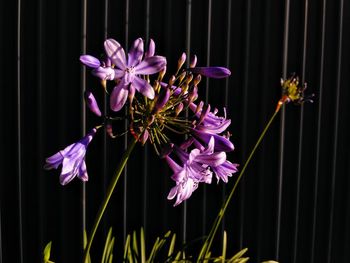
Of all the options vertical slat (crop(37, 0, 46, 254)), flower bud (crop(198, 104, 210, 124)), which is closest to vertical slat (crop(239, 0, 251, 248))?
vertical slat (crop(37, 0, 46, 254))

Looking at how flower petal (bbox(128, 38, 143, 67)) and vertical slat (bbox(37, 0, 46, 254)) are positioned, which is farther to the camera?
vertical slat (bbox(37, 0, 46, 254))

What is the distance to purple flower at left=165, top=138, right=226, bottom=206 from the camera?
132 centimetres

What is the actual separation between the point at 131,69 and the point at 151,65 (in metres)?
0.05

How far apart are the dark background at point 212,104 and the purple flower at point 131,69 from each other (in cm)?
128

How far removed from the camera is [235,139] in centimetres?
280

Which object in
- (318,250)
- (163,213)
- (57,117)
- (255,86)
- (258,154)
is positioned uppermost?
(255,86)

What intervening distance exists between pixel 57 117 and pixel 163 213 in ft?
2.49

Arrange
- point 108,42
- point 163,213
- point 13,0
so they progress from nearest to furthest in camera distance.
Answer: point 108,42 → point 13,0 → point 163,213

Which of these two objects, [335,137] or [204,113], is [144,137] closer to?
[204,113]

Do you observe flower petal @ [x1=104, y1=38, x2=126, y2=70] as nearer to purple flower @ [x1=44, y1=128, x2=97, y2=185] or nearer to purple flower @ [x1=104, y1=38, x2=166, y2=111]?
purple flower @ [x1=104, y1=38, x2=166, y2=111]

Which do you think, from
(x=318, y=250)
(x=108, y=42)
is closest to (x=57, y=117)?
(x=108, y=42)

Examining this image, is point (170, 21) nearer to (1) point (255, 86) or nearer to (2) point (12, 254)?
(1) point (255, 86)

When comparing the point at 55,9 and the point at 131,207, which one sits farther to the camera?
the point at 131,207

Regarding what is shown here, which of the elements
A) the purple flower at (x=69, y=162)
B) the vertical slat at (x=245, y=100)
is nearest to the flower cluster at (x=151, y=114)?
the purple flower at (x=69, y=162)
